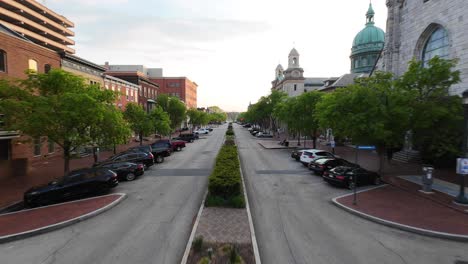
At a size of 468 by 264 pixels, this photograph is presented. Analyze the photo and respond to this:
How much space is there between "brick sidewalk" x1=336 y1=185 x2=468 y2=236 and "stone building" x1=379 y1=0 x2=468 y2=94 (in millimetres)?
12104

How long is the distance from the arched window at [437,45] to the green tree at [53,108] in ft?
88.7

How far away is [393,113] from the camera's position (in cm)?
1484

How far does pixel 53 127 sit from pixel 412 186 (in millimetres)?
22410

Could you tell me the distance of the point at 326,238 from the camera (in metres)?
8.53

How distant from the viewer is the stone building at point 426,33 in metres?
18.6

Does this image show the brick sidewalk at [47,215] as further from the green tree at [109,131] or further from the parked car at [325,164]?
the parked car at [325,164]

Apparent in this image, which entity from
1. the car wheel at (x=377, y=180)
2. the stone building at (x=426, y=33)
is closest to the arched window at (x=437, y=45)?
the stone building at (x=426, y=33)

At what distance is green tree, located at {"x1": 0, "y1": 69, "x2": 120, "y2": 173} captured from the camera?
13.4 meters

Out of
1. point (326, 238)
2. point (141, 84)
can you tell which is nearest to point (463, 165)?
point (326, 238)

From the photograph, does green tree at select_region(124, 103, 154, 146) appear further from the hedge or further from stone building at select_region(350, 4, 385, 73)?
stone building at select_region(350, 4, 385, 73)

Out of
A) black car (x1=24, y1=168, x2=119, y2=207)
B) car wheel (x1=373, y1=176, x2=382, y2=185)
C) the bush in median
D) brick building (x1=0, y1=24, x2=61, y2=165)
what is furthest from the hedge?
brick building (x1=0, y1=24, x2=61, y2=165)

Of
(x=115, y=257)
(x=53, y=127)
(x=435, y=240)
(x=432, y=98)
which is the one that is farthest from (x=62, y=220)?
(x=432, y=98)

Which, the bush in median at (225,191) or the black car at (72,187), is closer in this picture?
the bush in median at (225,191)

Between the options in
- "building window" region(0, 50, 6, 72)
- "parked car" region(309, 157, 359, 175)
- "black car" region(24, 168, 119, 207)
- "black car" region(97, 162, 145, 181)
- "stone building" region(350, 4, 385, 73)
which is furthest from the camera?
"stone building" region(350, 4, 385, 73)
